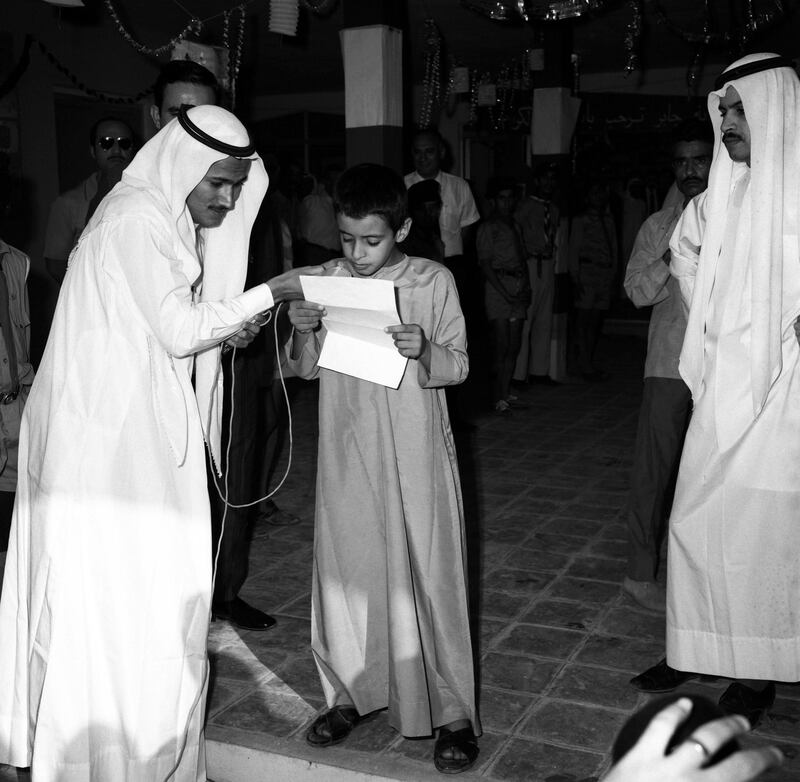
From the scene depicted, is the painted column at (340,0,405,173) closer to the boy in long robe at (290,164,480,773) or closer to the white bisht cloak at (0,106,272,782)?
the boy in long robe at (290,164,480,773)

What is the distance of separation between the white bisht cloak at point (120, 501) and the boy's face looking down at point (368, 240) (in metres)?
0.40

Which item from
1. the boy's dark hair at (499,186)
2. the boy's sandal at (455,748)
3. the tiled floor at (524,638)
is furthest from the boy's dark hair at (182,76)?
the boy's dark hair at (499,186)

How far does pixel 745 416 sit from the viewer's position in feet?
9.82

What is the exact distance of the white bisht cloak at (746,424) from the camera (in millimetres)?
2912

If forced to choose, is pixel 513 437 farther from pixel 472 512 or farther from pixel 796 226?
pixel 796 226

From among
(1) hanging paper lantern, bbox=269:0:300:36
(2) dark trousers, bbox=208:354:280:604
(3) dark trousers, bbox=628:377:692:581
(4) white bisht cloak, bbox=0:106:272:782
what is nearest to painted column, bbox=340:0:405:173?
(1) hanging paper lantern, bbox=269:0:300:36

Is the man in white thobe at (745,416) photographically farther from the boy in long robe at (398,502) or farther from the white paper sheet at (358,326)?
the white paper sheet at (358,326)

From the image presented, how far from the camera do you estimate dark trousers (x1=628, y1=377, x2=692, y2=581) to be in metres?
3.88

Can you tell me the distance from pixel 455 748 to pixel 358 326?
125cm

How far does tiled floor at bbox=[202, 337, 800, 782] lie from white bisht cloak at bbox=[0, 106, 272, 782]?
0.66 m

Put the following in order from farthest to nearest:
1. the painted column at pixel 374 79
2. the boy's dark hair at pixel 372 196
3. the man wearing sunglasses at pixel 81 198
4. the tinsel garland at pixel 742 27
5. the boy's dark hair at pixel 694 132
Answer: the tinsel garland at pixel 742 27, the painted column at pixel 374 79, the man wearing sunglasses at pixel 81 198, the boy's dark hair at pixel 694 132, the boy's dark hair at pixel 372 196

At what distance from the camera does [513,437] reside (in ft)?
24.5

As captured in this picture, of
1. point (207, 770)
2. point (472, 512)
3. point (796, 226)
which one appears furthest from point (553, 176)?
point (207, 770)

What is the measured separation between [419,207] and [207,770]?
4344 mm
